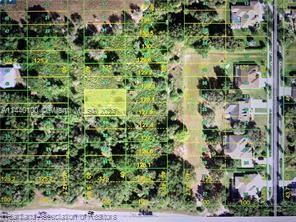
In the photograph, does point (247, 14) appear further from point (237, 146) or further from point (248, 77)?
point (237, 146)

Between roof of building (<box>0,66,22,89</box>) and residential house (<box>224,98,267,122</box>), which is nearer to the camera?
roof of building (<box>0,66,22,89</box>)

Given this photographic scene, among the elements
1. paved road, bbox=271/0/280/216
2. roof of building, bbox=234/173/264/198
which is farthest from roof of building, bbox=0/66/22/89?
paved road, bbox=271/0/280/216

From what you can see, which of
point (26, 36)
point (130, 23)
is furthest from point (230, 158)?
point (26, 36)

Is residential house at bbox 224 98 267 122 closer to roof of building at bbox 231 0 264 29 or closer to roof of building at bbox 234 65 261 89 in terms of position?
roof of building at bbox 234 65 261 89

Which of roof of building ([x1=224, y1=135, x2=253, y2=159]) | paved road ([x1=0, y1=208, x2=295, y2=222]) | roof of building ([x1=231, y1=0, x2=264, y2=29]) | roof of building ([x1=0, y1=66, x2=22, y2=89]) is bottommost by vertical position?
paved road ([x1=0, y1=208, x2=295, y2=222])

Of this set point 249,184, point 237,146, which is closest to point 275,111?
point 237,146

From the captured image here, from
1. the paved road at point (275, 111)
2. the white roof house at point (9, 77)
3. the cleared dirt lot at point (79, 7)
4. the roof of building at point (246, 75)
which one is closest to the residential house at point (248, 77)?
the roof of building at point (246, 75)
